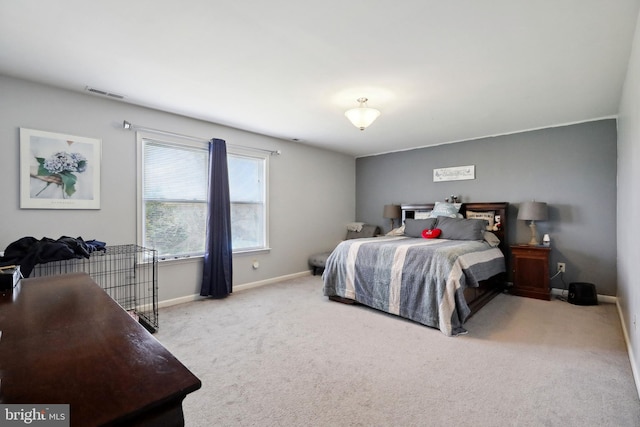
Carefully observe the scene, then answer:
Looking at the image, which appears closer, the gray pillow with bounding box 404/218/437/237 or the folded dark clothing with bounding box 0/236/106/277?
the folded dark clothing with bounding box 0/236/106/277

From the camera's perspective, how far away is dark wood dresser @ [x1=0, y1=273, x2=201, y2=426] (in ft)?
1.86

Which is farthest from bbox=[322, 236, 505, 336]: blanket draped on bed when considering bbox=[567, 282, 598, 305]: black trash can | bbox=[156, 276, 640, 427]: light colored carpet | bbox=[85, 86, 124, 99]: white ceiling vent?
bbox=[85, 86, 124, 99]: white ceiling vent

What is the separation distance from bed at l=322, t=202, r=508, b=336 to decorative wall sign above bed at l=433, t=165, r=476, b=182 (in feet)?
1.75

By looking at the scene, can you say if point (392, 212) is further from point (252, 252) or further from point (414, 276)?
point (252, 252)

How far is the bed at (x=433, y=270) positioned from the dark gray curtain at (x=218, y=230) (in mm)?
1367

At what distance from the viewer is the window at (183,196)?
11.8ft

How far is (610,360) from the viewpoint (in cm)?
232

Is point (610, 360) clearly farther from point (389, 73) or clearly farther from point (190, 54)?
point (190, 54)

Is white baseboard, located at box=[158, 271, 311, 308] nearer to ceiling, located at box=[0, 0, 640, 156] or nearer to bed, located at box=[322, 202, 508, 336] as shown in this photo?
bed, located at box=[322, 202, 508, 336]

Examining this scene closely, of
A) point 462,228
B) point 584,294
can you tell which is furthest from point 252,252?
point 584,294

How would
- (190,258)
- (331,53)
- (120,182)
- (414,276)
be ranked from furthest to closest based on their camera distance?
(190,258) → (120,182) → (414,276) → (331,53)

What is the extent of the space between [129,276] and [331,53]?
3.09 metres

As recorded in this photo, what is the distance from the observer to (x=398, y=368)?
2.25 m

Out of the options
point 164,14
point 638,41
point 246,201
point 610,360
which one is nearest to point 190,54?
point 164,14
